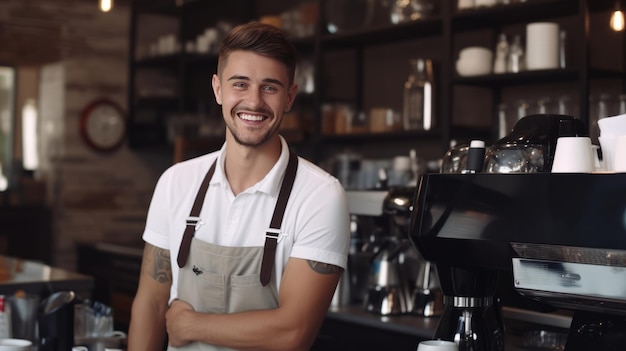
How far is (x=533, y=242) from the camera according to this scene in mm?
1742

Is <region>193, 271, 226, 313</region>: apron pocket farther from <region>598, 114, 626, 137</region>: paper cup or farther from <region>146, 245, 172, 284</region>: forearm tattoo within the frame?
<region>598, 114, 626, 137</region>: paper cup

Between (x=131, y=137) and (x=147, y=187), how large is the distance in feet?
1.43

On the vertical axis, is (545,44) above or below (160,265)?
above

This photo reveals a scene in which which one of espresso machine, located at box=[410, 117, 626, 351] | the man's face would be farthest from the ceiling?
espresso machine, located at box=[410, 117, 626, 351]

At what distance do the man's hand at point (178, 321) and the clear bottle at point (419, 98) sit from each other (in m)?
2.37

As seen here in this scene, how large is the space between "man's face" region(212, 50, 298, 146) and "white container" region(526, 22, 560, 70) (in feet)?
6.52

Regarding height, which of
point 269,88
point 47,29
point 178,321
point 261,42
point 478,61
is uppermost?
point 47,29

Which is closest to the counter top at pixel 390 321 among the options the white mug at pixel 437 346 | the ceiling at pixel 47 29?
the white mug at pixel 437 346

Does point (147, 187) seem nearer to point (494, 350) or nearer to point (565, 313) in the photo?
point (565, 313)

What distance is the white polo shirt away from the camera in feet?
7.32

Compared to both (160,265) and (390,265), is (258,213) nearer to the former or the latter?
(160,265)

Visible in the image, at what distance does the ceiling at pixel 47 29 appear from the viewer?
6281 mm

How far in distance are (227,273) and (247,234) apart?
4.4 inches

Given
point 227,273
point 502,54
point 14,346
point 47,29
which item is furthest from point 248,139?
point 47,29
